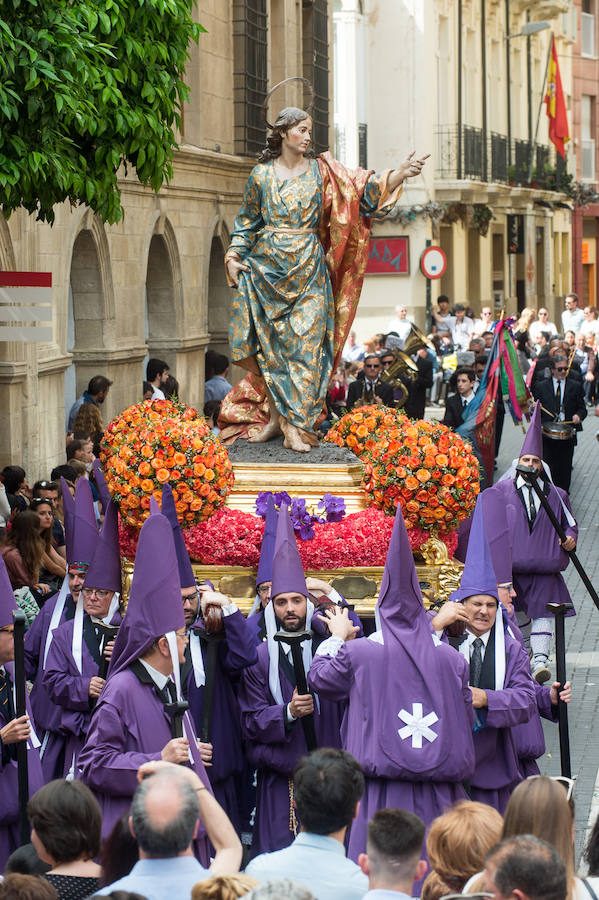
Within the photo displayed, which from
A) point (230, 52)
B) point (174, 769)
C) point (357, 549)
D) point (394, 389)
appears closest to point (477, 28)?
point (230, 52)

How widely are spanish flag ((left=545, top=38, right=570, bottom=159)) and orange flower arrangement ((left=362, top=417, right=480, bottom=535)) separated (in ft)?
109

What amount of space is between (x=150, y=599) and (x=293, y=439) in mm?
4537

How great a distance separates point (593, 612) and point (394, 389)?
14.4ft

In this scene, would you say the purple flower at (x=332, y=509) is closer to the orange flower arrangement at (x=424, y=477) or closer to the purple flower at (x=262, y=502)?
the orange flower arrangement at (x=424, y=477)

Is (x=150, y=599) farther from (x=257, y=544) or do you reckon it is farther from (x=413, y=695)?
(x=257, y=544)

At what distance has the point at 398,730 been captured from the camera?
6.43m

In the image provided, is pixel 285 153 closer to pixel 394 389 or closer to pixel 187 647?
pixel 187 647

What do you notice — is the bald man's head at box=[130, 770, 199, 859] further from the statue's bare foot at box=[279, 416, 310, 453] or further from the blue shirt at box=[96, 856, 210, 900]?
the statue's bare foot at box=[279, 416, 310, 453]

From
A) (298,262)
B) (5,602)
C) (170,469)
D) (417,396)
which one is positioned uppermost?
(298,262)

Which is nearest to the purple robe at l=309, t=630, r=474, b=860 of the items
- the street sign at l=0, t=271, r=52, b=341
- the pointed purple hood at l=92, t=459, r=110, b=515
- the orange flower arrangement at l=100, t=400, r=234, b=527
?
the orange flower arrangement at l=100, t=400, r=234, b=527

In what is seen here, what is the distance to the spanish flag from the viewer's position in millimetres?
42250

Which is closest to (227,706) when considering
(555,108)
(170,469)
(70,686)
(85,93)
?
(70,686)

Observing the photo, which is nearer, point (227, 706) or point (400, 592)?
point (400, 592)

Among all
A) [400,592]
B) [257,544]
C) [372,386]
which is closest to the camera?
[400,592]
